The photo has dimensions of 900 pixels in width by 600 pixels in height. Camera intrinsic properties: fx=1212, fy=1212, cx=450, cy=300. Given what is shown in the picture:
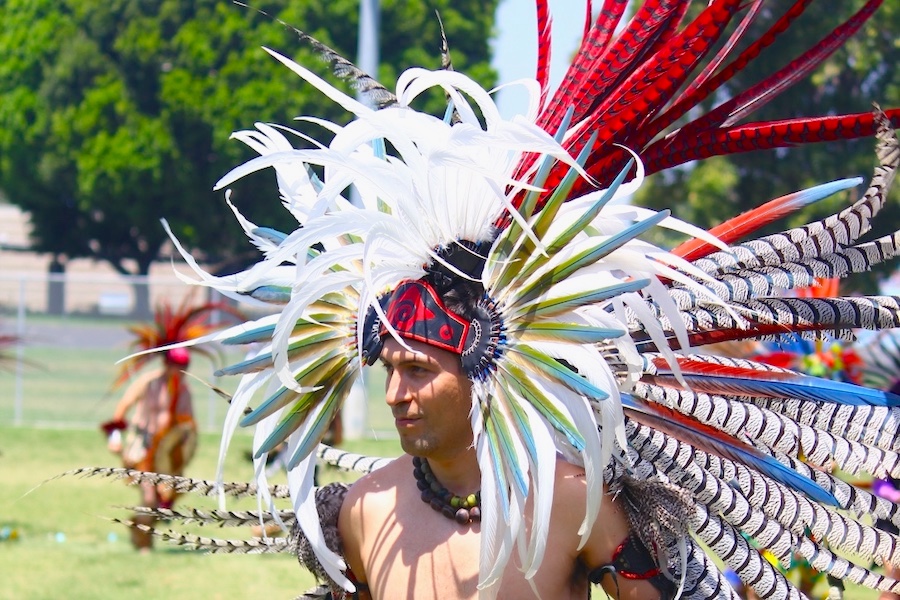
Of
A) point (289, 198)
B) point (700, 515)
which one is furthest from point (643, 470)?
point (289, 198)

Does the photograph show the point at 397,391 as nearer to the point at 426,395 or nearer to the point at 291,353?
the point at 426,395

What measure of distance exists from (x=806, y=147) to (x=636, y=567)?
1956cm

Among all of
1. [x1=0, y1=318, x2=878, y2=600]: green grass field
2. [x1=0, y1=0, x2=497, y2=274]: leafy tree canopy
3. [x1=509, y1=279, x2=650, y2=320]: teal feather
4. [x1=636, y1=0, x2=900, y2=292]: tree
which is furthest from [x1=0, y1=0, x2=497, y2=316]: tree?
[x1=509, y1=279, x2=650, y2=320]: teal feather

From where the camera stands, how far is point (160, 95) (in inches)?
1335

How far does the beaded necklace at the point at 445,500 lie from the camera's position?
2609mm

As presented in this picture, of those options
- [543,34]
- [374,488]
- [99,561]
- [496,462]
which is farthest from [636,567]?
[99,561]

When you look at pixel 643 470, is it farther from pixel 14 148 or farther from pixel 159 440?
pixel 14 148

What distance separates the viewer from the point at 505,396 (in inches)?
94.8

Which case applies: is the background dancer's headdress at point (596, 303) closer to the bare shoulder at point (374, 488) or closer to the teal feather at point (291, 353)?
the teal feather at point (291, 353)

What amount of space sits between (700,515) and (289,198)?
3.69 feet

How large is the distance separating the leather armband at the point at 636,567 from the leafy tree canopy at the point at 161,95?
3087cm

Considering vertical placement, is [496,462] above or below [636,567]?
above

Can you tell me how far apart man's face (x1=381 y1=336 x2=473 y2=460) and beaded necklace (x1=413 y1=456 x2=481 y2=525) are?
18cm

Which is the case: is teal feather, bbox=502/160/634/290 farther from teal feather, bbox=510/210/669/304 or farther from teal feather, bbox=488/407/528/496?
teal feather, bbox=488/407/528/496
